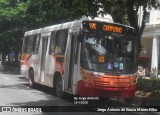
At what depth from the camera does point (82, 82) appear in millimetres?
13742

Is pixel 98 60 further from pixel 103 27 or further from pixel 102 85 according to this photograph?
pixel 103 27

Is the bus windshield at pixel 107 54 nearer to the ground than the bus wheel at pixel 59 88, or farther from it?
farther from it

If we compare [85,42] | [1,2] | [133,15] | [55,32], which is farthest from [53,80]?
[1,2]

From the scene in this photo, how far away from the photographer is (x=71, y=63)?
1483 centimetres

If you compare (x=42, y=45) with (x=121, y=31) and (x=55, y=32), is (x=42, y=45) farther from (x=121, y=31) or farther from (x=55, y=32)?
(x=121, y=31)

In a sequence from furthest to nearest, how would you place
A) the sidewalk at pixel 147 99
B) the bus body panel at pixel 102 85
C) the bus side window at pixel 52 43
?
1. the bus side window at pixel 52 43
2. the sidewalk at pixel 147 99
3. the bus body panel at pixel 102 85

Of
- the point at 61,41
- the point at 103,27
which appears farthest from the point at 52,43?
the point at 103,27

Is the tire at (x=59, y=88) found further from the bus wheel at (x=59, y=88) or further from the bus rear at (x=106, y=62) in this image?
the bus rear at (x=106, y=62)

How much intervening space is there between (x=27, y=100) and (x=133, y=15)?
6846mm

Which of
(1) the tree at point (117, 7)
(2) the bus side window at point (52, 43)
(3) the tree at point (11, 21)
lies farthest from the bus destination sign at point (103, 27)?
(3) the tree at point (11, 21)

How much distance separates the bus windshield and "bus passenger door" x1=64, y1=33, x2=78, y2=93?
653 millimetres

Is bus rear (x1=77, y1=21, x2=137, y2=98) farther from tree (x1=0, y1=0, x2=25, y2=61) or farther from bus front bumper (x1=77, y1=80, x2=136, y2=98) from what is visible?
tree (x1=0, y1=0, x2=25, y2=61)

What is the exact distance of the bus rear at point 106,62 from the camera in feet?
44.6

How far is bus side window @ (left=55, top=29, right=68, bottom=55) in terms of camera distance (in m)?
15.7
